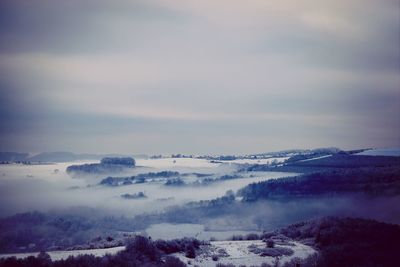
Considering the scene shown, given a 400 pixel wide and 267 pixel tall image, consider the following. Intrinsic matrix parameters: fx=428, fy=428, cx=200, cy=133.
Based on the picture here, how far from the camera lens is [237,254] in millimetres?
36812

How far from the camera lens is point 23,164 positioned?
2111 inches

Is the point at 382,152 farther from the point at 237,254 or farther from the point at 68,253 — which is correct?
the point at 68,253

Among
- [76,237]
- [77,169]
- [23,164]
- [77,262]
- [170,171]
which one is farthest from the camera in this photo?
[170,171]

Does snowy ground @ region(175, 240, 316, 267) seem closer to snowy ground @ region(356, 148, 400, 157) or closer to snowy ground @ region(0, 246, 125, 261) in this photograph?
snowy ground @ region(0, 246, 125, 261)

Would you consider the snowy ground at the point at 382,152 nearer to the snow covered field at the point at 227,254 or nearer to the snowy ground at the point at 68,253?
the snow covered field at the point at 227,254

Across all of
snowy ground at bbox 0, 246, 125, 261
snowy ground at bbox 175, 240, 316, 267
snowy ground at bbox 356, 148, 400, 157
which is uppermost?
snowy ground at bbox 356, 148, 400, 157

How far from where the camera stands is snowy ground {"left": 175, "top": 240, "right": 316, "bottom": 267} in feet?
113

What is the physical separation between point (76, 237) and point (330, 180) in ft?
138

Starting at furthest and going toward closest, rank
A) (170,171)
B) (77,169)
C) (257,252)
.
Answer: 1. (170,171)
2. (77,169)
3. (257,252)

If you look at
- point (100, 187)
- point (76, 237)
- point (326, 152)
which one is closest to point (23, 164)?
point (76, 237)

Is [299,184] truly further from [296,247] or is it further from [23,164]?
[23,164]

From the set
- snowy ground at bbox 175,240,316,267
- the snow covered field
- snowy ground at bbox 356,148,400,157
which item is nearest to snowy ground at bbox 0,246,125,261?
the snow covered field

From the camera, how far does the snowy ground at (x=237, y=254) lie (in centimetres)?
3444

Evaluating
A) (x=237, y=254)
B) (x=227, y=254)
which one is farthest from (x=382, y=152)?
(x=227, y=254)
